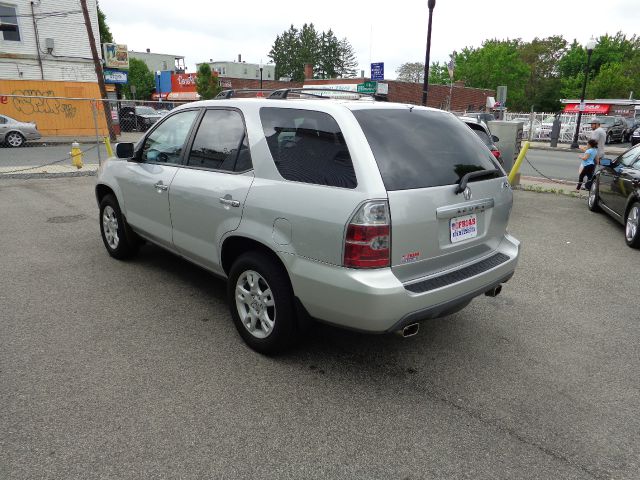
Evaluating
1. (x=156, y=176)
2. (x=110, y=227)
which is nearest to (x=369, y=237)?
(x=156, y=176)

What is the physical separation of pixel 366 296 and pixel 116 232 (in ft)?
Result: 12.7

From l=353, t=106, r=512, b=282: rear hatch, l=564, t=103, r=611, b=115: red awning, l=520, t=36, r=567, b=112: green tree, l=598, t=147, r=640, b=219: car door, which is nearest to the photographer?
l=353, t=106, r=512, b=282: rear hatch

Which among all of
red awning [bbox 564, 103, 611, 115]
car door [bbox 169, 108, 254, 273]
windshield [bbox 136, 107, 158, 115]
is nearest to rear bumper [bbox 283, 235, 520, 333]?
car door [bbox 169, 108, 254, 273]

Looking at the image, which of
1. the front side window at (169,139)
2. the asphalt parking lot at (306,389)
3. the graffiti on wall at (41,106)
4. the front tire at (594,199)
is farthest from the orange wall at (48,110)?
the asphalt parking lot at (306,389)

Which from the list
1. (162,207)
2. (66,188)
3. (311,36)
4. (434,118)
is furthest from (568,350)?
(311,36)

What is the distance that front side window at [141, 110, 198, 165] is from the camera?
4.39 meters

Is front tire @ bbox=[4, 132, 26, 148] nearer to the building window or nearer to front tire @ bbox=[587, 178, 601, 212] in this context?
the building window

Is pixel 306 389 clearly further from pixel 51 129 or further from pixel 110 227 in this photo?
pixel 51 129

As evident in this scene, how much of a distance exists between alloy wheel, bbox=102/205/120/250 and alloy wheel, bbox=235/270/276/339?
2619 millimetres

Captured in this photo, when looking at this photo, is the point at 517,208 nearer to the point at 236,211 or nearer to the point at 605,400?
the point at 605,400

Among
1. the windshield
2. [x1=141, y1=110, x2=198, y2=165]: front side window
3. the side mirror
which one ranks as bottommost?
the windshield

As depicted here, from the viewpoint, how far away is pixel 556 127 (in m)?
28.0

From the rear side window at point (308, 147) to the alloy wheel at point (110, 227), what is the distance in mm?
2895

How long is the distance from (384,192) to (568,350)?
2198mm
